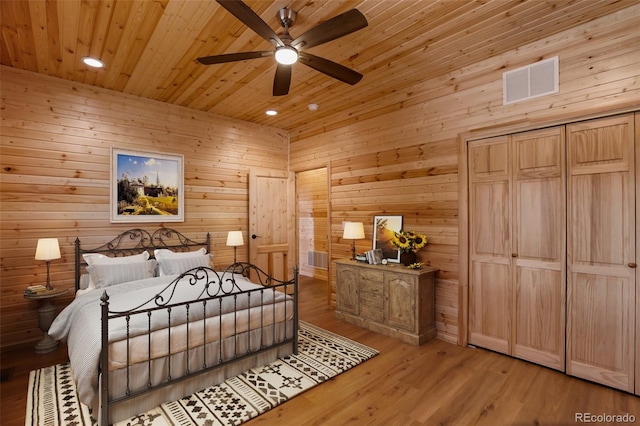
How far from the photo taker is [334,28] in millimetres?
2146

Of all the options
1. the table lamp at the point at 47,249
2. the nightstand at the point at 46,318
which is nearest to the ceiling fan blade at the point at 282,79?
the table lamp at the point at 47,249

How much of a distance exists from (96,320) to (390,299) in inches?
114

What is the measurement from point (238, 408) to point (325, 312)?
2.41 m

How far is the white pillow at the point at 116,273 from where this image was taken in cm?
340

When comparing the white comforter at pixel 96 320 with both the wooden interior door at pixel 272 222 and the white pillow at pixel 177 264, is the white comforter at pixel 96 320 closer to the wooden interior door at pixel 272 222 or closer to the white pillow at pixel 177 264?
the white pillow at pixel 177 264

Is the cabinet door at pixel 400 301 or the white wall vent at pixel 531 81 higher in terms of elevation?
the white wall vent at pixel 531 81

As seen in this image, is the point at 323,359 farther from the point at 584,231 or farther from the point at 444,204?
the point at 584,231

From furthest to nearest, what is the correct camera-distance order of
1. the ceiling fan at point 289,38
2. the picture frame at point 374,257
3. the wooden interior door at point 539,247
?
the picture frame at point 374,257, the wooden interior door at point 539,247, the ceiling fan at point 289,38

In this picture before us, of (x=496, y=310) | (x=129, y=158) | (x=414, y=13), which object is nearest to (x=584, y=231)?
(x=496, y=310)

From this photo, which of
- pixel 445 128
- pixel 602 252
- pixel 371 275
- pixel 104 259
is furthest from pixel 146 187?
pixel 602 252

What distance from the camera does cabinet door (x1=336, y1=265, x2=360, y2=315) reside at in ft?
13.5

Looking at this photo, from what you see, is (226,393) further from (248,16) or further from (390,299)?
(248,16)

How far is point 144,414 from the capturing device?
226 centimetres

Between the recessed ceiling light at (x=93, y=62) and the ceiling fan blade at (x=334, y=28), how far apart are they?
235 centimetres
